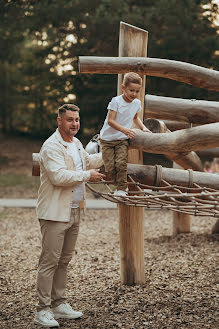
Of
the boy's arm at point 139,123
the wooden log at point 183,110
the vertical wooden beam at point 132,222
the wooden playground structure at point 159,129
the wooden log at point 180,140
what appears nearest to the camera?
the wooden log at point 180,140

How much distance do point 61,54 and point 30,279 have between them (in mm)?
10923

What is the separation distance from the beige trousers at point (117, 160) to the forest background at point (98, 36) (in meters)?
8.08

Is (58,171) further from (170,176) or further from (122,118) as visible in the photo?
(170,176)

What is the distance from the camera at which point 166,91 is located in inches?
545

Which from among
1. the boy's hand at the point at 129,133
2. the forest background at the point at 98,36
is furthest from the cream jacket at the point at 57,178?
the forest background at the point at 98,36

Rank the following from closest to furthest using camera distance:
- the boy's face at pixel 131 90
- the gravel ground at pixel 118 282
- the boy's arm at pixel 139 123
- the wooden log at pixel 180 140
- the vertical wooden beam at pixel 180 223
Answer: the wooden log at pixel 180 140 → the boy's face at pixel 131 90 → the boy's arm at pixel 139 123 → the gravel ground at pixel 118 282 → the vertical wooden beam at pixel 180 223

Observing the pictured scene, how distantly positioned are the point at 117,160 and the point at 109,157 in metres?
0.08

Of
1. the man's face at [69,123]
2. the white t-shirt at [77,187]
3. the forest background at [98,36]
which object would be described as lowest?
the white t-shirt at [77,187]

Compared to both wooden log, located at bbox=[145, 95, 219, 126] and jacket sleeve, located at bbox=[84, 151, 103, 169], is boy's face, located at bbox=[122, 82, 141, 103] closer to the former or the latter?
wooden log, located at bbox=[145, 95, 219, 126]

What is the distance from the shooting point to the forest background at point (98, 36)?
13.1m

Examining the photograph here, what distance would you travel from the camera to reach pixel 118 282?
5363mm

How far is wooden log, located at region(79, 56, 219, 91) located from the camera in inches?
161

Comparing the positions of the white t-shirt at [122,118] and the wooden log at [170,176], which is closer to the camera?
the white t-shirt at [122,118]

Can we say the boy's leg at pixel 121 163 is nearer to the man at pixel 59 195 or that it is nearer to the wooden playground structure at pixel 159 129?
the wooden playground structure at pixel 159 129
